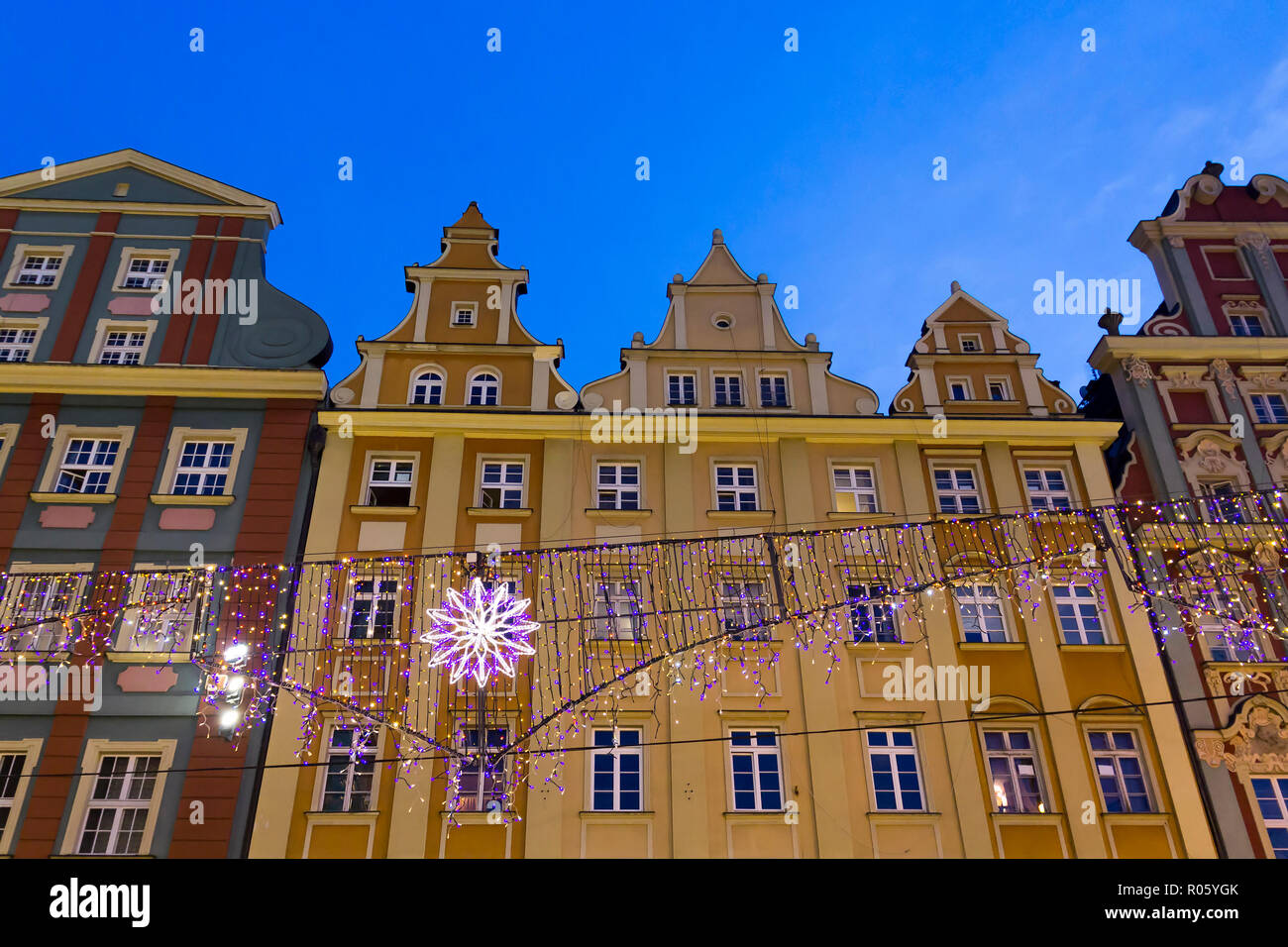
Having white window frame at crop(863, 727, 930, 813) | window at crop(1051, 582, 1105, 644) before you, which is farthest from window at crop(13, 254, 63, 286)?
window at crop(1051, 582, 1105, 644)

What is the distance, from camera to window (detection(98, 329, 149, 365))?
1939cm

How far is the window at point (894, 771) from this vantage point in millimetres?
15312

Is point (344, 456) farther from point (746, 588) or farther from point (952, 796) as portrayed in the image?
point (952, 796)

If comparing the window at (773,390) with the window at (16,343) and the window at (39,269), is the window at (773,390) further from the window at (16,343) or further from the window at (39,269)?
the window at (39,269)

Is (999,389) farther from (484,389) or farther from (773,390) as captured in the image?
(484,389)

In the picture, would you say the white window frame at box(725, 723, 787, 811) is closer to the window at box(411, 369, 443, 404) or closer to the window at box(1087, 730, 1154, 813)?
the window at box(1087, 730, 1154, 813)

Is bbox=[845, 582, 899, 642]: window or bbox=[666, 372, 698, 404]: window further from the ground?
bbox=[666, 372, 698, 404]: window

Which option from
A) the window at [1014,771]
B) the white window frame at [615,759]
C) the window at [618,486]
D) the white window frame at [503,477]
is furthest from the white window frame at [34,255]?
the window at [1014,771]

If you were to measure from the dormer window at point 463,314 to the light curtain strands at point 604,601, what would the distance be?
18.0 ft

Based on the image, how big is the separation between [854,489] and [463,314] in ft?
27.0

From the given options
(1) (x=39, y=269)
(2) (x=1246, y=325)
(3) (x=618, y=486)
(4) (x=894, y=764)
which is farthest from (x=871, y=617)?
(1) (x=39, y=269)

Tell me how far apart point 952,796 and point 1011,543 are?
4.61 m

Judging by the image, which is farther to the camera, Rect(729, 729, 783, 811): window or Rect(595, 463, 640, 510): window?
Rect(595, 463, 640, 510): window

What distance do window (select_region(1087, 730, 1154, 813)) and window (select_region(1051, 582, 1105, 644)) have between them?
1.55 meters
